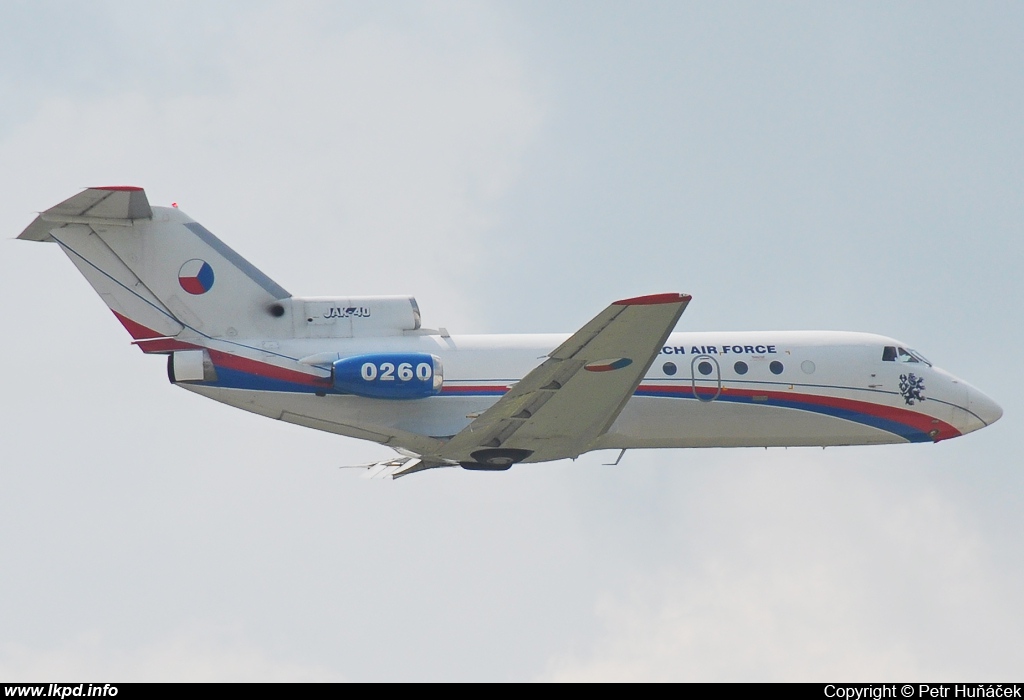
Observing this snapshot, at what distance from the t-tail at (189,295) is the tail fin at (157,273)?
0.02m

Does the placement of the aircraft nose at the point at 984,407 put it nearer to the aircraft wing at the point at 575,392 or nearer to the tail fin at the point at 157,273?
the aircraft wing at the point at 575,392

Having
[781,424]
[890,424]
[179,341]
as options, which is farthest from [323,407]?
[890,424]

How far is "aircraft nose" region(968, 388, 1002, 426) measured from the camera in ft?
92.9

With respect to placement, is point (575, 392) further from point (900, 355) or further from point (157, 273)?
point (900, 355)

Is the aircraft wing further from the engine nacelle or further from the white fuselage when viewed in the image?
the engine nacelle

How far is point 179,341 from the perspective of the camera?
977 inches

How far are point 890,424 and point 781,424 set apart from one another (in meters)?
2.66

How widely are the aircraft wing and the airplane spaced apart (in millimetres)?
41

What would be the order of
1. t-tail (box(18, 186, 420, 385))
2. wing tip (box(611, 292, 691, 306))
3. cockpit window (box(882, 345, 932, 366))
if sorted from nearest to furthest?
wing tip (box(611, 292, 691, 306))
t-tail (box(18, 186, 420, 385))
cockpit window (box(882, 345, 932, 366))

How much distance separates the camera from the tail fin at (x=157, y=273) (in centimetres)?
2456

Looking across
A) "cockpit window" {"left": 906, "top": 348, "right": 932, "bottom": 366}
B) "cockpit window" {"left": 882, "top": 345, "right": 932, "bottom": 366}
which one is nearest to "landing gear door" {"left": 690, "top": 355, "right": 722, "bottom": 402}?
"cockpit window" {"left": 882, "top": 345, "right": 932, "bottom": 366}

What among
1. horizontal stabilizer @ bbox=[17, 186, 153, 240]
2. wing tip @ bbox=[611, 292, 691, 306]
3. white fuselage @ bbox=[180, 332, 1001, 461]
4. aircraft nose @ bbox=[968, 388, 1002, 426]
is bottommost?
aircraft nose @ bbox=[968, 388, 1002, 426]

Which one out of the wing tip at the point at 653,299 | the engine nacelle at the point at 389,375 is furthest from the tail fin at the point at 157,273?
the wing tip at the point at 653,299

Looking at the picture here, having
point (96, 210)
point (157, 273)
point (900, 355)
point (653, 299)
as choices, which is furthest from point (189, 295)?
point (900, 355)
